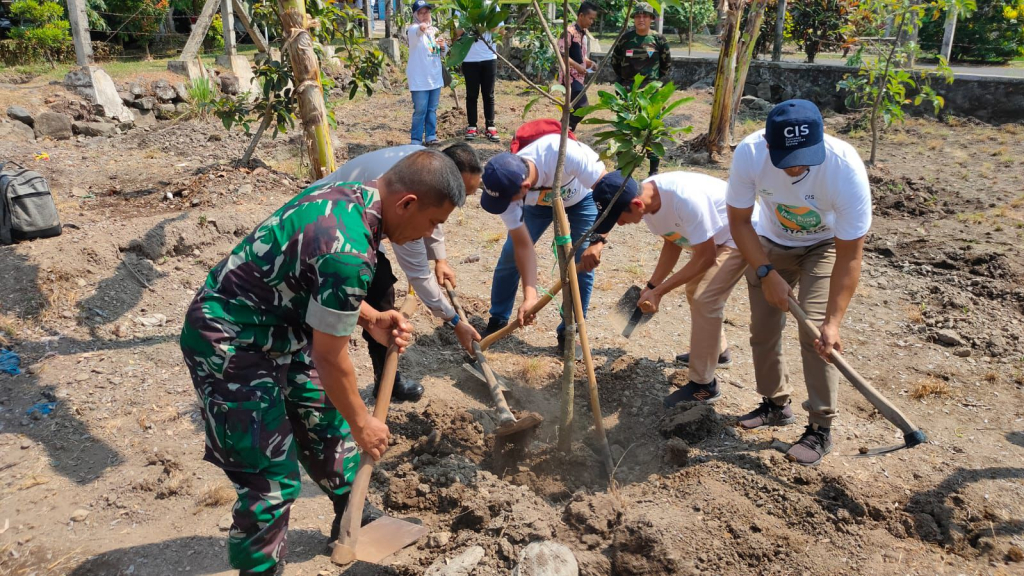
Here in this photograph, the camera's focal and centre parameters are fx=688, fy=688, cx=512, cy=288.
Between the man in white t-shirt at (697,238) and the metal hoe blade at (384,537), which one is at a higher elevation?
the man in white t-shirt at (697,238)

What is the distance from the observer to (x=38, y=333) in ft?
14.0

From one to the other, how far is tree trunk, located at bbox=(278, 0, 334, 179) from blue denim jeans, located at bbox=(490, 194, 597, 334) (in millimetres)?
2307

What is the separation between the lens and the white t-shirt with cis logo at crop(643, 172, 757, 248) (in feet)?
11.9

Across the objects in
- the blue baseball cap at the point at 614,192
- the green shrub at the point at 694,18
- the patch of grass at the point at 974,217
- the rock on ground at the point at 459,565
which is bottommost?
the rock on ground at the point at 459,565

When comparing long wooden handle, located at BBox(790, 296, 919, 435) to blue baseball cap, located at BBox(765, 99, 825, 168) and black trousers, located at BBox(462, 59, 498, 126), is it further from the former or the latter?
black trousers, located at BBox(462, 59, 498, 126)

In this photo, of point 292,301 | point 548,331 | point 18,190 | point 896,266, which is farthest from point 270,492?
point 896,266

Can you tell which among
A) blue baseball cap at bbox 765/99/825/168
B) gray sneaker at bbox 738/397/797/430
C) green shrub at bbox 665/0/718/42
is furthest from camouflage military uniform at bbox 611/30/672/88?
green shrub at bbox 665/0/718/42

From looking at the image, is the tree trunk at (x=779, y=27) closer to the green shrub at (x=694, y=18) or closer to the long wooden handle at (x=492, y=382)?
the green shrub at (x=694, y=18)

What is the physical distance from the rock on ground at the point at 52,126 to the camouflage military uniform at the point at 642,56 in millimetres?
6571

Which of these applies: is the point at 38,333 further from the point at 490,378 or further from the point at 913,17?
the point at 913,17

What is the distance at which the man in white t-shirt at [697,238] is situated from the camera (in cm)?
361

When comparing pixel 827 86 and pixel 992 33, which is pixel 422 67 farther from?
pixel 992 33

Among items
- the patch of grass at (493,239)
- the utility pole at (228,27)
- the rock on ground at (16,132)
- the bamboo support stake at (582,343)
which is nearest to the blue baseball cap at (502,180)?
the bamboo support stake at (582,343)

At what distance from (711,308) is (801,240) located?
0.61m
